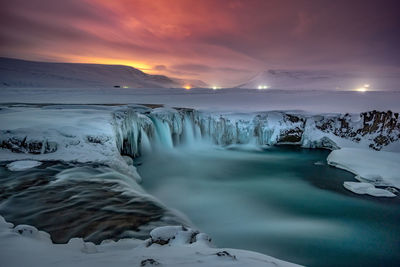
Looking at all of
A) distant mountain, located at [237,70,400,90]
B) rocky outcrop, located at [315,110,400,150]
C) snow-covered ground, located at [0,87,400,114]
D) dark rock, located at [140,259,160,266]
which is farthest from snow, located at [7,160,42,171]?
distant mountain, located at [237,70,400,90]

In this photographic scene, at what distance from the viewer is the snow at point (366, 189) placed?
6.37m

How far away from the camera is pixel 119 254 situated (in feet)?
7.41

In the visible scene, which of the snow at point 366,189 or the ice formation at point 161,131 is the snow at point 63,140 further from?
the snow at point 366,189

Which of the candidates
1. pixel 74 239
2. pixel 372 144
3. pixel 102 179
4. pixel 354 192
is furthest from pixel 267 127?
pixel 74 239

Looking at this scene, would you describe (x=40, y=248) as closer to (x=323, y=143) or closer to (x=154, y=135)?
(x=154, y=135)

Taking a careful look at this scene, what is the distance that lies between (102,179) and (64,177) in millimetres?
728

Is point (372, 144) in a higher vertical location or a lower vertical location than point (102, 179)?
higher

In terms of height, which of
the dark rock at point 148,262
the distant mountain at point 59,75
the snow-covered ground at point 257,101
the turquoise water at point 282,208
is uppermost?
the distant mountain at point 59,75

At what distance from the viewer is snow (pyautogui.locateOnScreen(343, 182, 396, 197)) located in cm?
637

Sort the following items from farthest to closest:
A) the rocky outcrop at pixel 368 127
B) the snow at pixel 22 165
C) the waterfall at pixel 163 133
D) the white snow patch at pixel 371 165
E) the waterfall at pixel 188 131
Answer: the waterfall at pixel 188 131 < the waterfall at pixel 163 133 < the rocky outcrop at pixel 368 127 < the white snow patch at pixel 371 165 < the snow at pixel 22 165

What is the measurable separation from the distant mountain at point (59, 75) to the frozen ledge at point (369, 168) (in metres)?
67.1

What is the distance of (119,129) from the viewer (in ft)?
27.6

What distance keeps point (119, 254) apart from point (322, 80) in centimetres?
7693

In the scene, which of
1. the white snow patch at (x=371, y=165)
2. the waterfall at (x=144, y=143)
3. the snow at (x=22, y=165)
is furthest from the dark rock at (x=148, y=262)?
the waterfall at (x=144, y=143)
